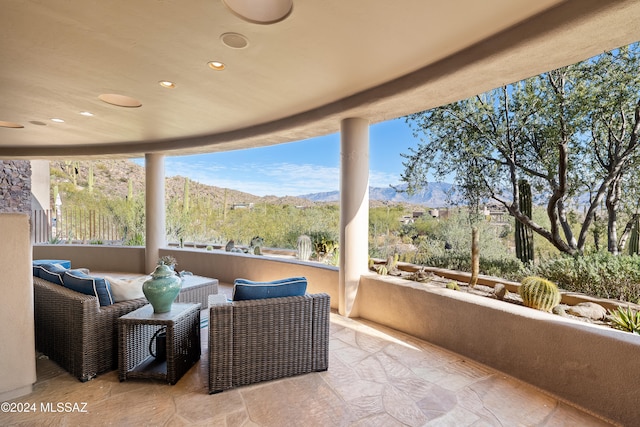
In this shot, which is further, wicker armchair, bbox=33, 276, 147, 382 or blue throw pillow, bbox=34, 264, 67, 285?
blue throw pillow, bbox=34, 264, 67, 285

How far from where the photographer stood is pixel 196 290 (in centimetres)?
414

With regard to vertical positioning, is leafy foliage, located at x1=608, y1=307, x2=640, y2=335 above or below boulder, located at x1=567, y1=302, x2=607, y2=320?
above

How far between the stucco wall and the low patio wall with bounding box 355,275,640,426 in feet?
11.3

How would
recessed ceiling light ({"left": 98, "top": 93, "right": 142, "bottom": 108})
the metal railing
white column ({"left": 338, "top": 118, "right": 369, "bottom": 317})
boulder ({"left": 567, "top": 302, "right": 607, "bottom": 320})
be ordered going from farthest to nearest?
the metal railing, white column ({"left": 338, "top": 118, "right": 369, "bottom": 317}), recessed ceiling light ({"left": 98, "top": 93, "right": 142, "bottom": 108}), boulder ({"left": 567, "top": 302, "right": 607, "bottom": 320})

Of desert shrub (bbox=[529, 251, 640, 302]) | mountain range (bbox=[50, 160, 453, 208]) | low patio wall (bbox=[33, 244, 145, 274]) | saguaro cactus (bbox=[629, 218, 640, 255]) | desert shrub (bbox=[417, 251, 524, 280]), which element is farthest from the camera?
low patio wall (bbox=[33, 244, 145, 274])

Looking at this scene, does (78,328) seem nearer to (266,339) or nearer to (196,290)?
(266,339)

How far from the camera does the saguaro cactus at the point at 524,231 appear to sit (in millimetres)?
5730

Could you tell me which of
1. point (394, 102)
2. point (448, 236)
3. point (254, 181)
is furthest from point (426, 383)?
point (254, 181)

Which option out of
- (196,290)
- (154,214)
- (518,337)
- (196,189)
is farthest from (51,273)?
(196,189)

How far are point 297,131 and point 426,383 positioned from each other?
3610 mm

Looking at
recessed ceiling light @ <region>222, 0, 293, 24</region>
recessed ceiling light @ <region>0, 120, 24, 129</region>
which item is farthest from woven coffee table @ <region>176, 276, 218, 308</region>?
recessed ceiling light @ <region>0, 120, 24, 129</region>

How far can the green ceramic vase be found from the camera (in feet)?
8.55

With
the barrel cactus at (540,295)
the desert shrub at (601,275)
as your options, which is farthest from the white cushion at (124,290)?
the desert shrub at (601,275)
